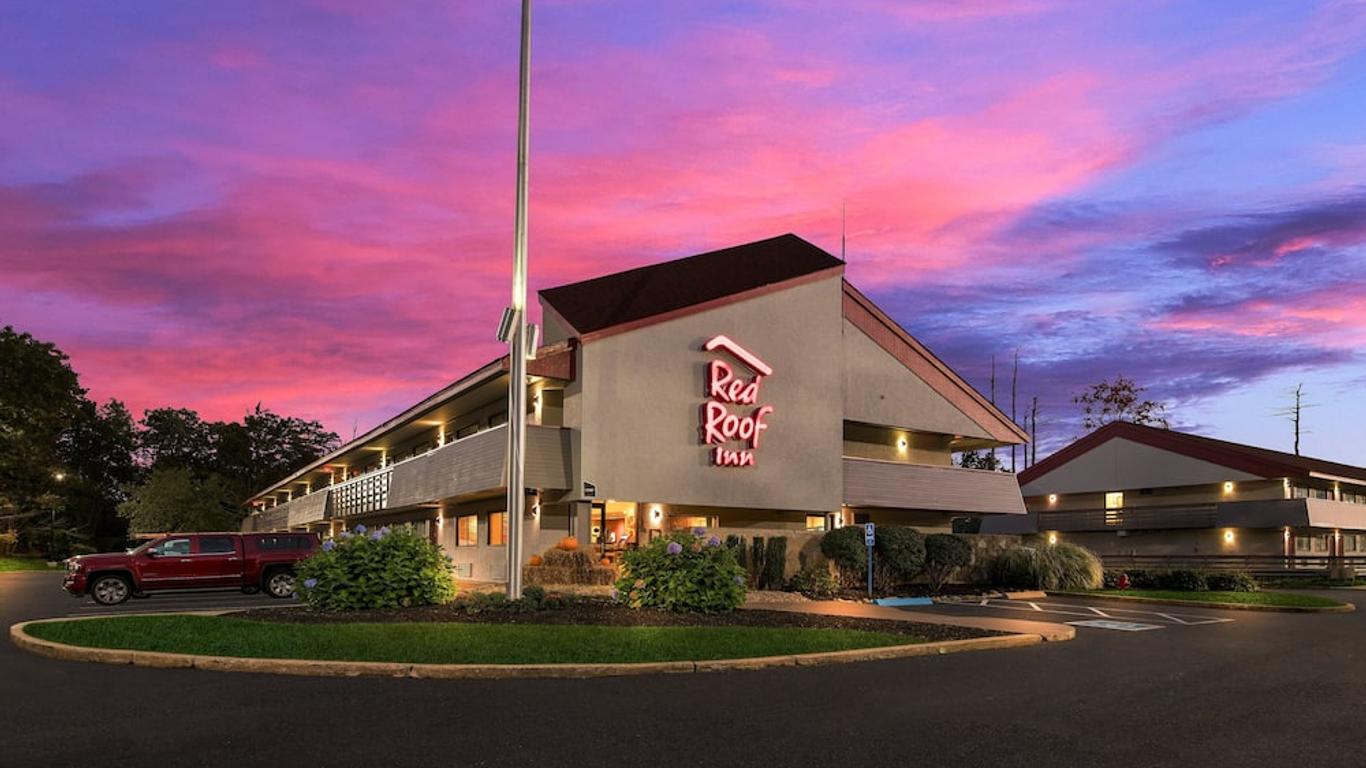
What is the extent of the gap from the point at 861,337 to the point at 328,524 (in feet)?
134

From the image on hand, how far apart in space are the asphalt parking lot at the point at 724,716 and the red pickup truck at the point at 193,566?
15.0 metres

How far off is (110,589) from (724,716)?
23.4m

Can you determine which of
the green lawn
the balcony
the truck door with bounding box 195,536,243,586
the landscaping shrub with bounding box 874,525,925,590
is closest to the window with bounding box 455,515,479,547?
the truck door with bounding box 195,536,243,586

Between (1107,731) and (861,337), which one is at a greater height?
(861,337)

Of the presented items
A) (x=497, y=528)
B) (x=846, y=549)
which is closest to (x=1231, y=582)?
(x=846, y=549)

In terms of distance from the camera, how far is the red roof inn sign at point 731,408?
34.3 meters

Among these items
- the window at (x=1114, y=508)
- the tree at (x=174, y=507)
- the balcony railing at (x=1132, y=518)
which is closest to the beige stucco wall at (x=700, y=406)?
the balcony railing at (x=1132, y=518)

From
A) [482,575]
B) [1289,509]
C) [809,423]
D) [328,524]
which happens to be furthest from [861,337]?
[328,524]

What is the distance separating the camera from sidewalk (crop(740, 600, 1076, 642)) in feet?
57.3

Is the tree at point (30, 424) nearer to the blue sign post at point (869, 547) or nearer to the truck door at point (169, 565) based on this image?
the truck door at point (169, 565)

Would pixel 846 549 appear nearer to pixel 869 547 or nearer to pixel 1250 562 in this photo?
pixel 869 547

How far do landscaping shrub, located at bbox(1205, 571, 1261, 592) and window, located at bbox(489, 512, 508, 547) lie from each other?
22.2 metres

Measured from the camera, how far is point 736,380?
115 ft

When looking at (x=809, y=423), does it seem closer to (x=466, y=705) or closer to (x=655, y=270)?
(x=655, y=270)
